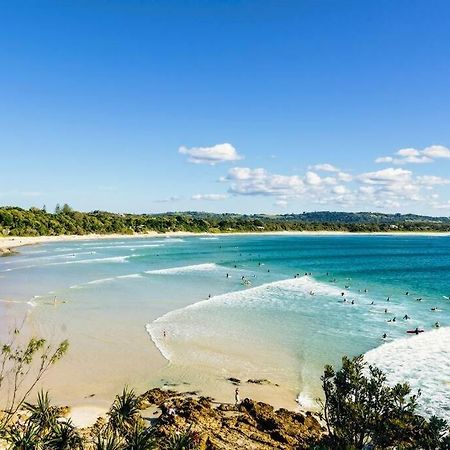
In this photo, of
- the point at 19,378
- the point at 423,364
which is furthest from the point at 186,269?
the point at 19,378

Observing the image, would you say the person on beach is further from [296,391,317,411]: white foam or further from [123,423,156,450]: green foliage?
[123,423,156,450]: green foliage

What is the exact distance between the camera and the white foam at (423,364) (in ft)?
84.5

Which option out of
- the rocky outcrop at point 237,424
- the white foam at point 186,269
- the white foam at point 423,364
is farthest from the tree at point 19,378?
the white foam at point 186,269

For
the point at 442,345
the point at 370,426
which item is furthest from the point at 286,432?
the point at 442,345

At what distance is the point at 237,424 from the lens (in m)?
20.9

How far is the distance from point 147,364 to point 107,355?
11.5 feet

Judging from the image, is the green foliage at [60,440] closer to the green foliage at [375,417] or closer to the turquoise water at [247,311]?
the green foliage at [375,417]

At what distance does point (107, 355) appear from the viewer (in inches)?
1314

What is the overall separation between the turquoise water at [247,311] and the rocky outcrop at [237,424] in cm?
412

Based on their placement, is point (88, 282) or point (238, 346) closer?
point (238, 346)

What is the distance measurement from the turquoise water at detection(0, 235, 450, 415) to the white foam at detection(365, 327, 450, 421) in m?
0.15

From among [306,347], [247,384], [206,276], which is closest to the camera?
[247,384]

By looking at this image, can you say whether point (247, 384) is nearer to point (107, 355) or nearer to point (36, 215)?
point (107, 355)

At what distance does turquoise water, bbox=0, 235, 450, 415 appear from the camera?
3160 centimetres
